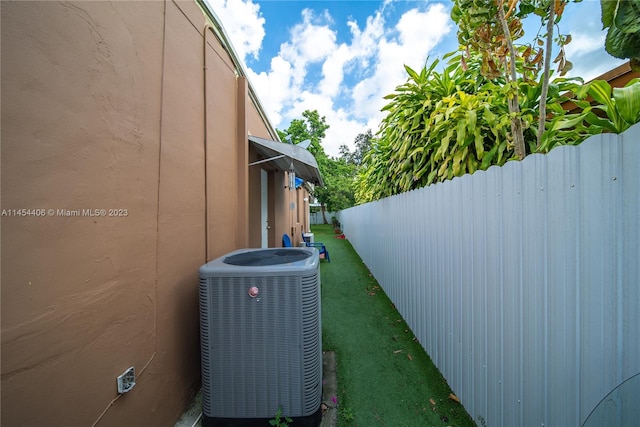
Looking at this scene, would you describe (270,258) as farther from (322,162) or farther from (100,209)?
(322,162)

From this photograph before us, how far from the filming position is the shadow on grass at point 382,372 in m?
2.33

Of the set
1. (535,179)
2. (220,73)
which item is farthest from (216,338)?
(220,73)

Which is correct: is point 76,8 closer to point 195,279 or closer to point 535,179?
point 195,279

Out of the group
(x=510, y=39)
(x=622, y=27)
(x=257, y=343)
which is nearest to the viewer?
(x=622, y=27)

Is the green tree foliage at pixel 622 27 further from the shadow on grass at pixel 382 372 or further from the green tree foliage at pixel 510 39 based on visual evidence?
the shadow on grass at pixel 382 372

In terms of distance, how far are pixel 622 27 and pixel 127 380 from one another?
3.05 m

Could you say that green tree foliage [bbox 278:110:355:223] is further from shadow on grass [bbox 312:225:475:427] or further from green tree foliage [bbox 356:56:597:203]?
green tree foliage [bbox 356:56:597:203]

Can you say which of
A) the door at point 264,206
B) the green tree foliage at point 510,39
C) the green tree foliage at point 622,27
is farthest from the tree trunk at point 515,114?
the door at point 264,206

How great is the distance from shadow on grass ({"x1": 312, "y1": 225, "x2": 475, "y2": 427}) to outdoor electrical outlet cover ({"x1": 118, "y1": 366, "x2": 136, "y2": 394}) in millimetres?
1739

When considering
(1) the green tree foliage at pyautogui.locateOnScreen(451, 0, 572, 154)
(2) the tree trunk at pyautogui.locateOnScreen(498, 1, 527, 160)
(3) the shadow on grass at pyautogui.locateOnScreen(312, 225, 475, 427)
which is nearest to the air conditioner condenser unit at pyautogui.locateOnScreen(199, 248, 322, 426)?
(3) the shadow on grass at pyautogui.locateOnScreen(312, 225, 475, 427)

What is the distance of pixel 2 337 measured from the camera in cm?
103

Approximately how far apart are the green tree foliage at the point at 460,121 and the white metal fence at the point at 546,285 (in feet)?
1.33

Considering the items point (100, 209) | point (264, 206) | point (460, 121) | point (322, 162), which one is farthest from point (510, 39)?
point (322, 162)

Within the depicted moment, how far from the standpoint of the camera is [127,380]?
163cm
